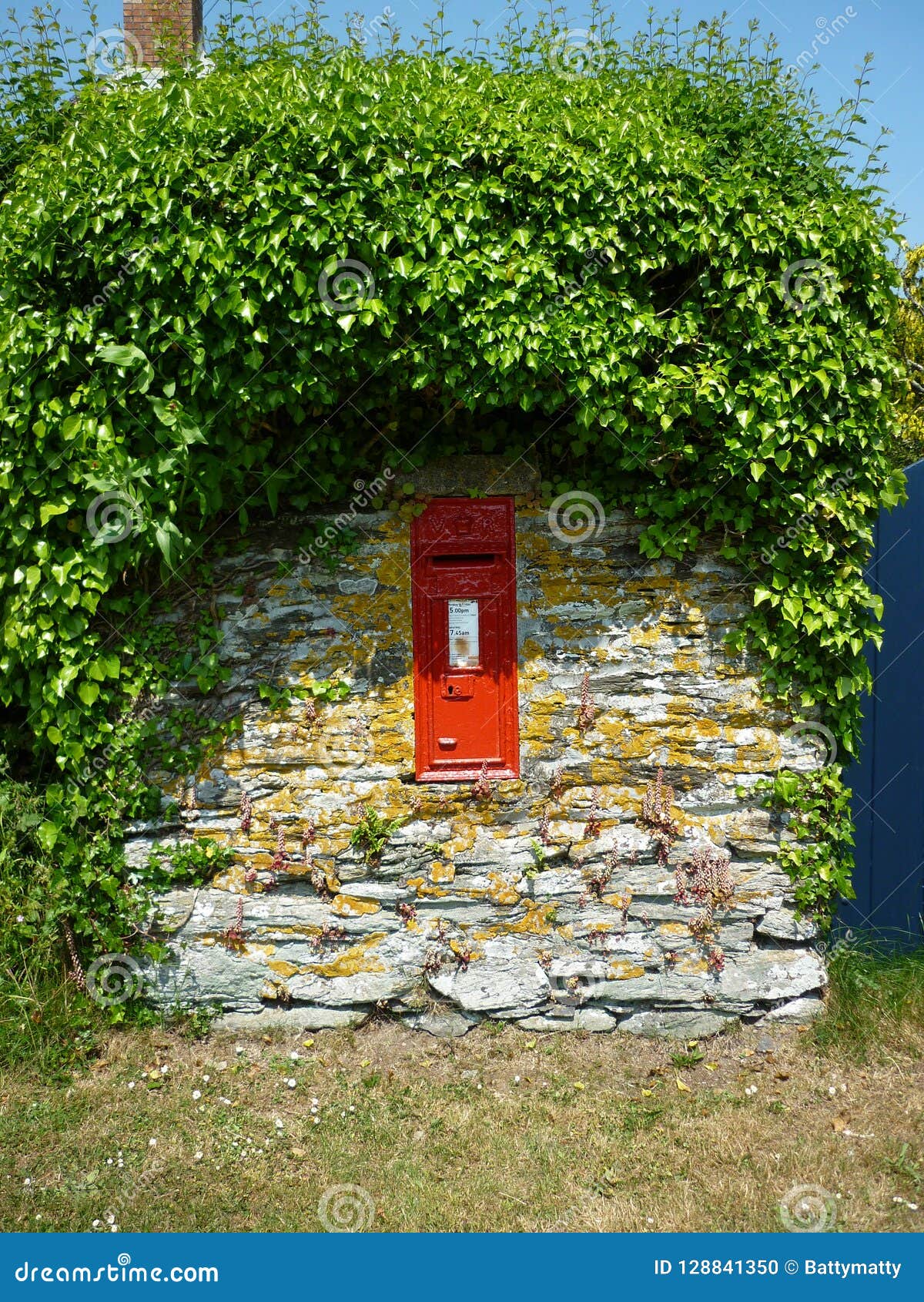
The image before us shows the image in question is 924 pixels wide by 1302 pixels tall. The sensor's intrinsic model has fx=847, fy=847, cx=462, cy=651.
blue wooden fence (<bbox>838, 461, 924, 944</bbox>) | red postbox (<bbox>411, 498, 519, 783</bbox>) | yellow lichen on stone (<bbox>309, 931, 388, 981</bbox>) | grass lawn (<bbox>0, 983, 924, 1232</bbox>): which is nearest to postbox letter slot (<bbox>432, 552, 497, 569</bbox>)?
red postbox (<bbox>411, 498, 519, 783</bbox>)

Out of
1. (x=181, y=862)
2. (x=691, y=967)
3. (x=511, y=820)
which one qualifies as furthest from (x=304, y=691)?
(x=691, y=967)

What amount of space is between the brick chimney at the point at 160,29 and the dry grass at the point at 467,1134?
4.83 m

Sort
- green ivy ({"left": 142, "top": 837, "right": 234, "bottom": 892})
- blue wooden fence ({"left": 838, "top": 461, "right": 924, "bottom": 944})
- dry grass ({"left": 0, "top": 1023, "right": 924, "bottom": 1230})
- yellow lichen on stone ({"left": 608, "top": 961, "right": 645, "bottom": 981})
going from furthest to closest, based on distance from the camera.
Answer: blue wooden fence ({"left": 838, "top": 461, "right": 924, "bottom": 944}) < yellow lichen on stone ({"left": 608, "top": 961, "right": 645, "bottom": 981}) < green ivy ({"left": 142, "top": 837, "right": 234, "bottom": 892}) < dry grass ({"left": 0, "top": 1023, "right": 924, "bottom": 1230})

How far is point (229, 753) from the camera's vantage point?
4129 mm

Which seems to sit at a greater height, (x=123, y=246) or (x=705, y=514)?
(x=123, y=246)

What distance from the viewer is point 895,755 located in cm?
459

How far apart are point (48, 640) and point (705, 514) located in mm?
3158

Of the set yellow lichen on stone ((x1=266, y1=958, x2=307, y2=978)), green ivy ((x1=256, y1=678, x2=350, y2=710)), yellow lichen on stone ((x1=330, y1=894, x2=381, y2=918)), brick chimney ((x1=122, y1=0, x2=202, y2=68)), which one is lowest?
yellow lichen on stone ((x1=266, y1=958, x2=307, y2=978))

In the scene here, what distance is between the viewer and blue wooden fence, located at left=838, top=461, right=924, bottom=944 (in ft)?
14.6

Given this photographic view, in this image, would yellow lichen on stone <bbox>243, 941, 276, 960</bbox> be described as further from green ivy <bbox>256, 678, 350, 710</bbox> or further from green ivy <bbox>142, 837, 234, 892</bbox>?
green ivy <bbox>256, 678, 350, 710</bbox>

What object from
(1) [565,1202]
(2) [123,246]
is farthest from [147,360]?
(1) [565,1202]

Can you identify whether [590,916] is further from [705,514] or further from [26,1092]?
[26,1092]

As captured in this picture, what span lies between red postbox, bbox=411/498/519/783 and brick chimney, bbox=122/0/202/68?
2.65m

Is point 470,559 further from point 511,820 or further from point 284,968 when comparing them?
point 284,968
